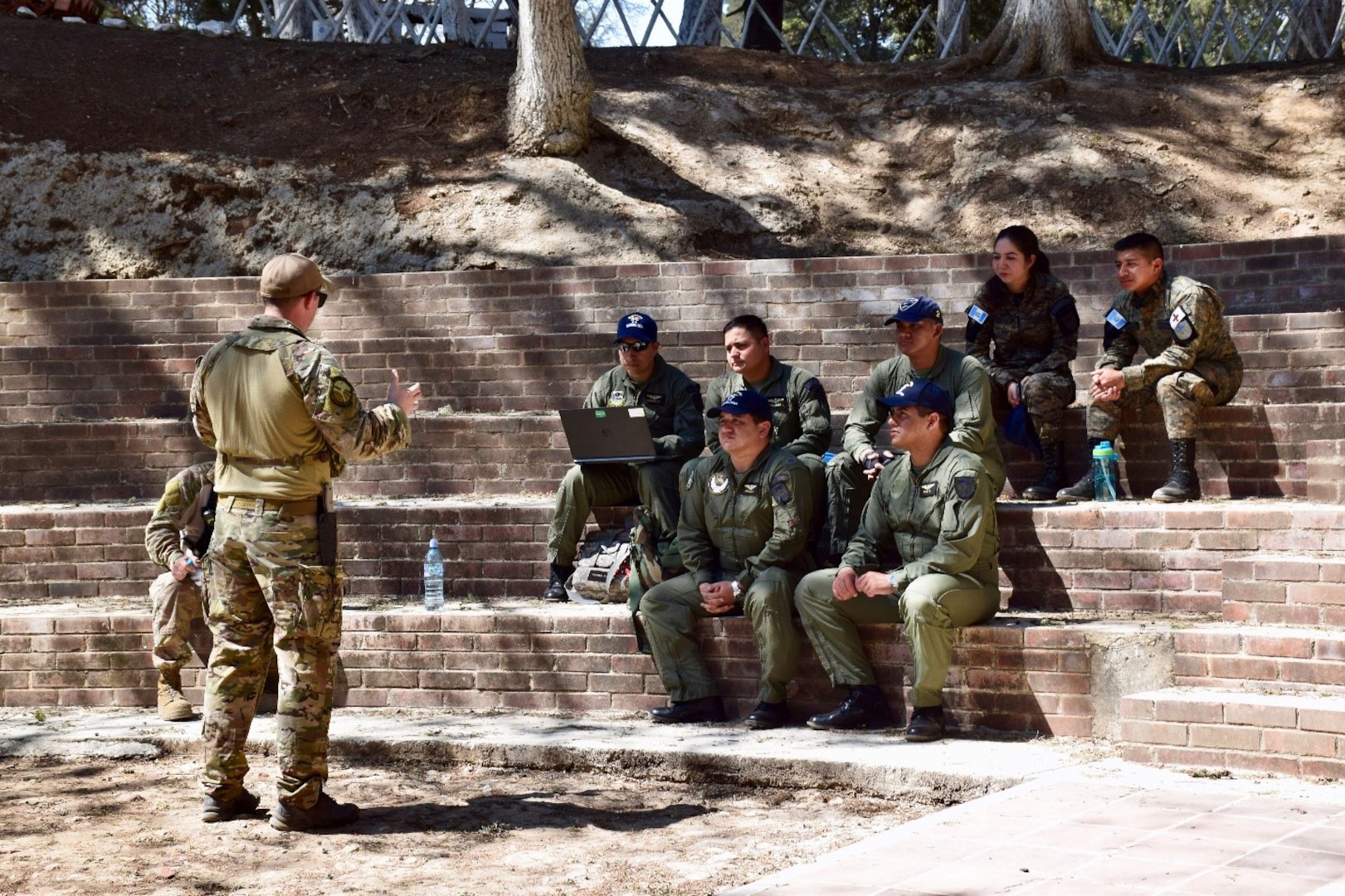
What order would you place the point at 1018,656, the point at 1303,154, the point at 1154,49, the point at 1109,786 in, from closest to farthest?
the point at 1109,786, the point at 1018,656, the point at 1303,154, the point at 1154,49

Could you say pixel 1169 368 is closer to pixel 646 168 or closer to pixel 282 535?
pixel 282 535

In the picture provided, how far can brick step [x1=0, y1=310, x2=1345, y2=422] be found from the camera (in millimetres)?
9914

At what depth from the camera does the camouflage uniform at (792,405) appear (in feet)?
25.2

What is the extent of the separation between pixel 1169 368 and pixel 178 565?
15.8 feet

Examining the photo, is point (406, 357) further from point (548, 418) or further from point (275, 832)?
point (275, 832)

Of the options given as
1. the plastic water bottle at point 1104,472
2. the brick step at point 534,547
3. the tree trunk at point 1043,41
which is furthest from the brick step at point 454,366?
the tree trunk at point 1043,41

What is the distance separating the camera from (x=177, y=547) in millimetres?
7480

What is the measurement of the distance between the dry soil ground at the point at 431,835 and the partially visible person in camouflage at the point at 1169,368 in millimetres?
2874

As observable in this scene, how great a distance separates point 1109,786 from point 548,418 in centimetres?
466

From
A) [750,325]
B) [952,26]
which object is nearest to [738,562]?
[750,325]

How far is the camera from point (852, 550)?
680cm

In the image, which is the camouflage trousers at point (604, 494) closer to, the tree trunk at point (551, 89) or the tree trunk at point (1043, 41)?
the tree trunk at point (551, 89)

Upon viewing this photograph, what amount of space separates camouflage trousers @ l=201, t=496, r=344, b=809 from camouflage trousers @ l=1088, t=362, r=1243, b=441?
4.09m

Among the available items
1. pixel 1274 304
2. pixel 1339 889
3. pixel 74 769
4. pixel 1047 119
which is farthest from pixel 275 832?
pixel 1047 119
